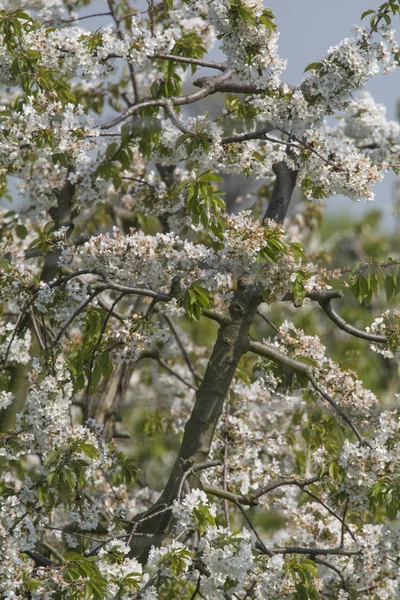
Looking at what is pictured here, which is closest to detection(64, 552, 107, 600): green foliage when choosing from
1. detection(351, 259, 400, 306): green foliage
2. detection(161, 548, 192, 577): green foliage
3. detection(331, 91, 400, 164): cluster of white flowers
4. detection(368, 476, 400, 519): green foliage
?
detection(161, 548, 192, 577): green foliage

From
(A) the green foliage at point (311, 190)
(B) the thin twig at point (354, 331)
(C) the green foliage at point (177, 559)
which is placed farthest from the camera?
(A) the green foliage at point (311, 190)

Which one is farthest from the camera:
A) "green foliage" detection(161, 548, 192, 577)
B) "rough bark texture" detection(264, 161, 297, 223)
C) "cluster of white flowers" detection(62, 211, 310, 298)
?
"rough bark texture" detection(264, 161, 297, 223)

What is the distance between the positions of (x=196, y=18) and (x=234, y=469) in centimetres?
275

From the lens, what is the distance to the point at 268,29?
9.43ft

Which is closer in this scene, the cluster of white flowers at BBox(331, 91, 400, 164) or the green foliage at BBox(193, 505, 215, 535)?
the green foliage at BBox(193, 505, 215, 535)

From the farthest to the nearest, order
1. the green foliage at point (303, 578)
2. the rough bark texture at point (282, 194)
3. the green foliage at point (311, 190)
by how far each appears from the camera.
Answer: the rough bark texture at point (282, 194) → the green foliage at point (311, 190) → the green foliage at point (303, 578)

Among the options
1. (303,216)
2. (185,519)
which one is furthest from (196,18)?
(185,519)

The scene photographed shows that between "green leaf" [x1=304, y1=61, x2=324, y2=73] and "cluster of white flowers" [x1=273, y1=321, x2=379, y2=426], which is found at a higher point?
A: "green leaf" [x1=304, y1=61, x2=324, y2=73]

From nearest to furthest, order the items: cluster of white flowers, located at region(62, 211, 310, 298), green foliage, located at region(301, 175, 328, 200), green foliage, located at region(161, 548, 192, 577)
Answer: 1. green foliage, located at region(161, 548, 192, 577)
2. cluster of white flowers, located at region(62, 211, 310, 298)
3. green foliage, located at region(301, 175, 328, 200)

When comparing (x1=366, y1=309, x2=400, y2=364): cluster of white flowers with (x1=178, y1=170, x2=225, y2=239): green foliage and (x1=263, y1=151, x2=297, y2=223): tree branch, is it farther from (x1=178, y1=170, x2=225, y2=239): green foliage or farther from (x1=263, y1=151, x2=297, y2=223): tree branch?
(x1=178, y1=170, x2=225, y2=239): green foliage

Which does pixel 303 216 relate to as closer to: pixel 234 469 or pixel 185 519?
pixel 234 469

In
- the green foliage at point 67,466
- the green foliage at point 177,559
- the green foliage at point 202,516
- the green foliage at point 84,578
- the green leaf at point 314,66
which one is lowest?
the green foliage at point 84,578

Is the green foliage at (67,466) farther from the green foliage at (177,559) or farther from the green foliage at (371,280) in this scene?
the green foliage at (371,280)

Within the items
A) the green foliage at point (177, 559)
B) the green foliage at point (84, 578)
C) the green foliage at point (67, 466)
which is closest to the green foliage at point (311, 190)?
the green foliage at point (67, 466)
